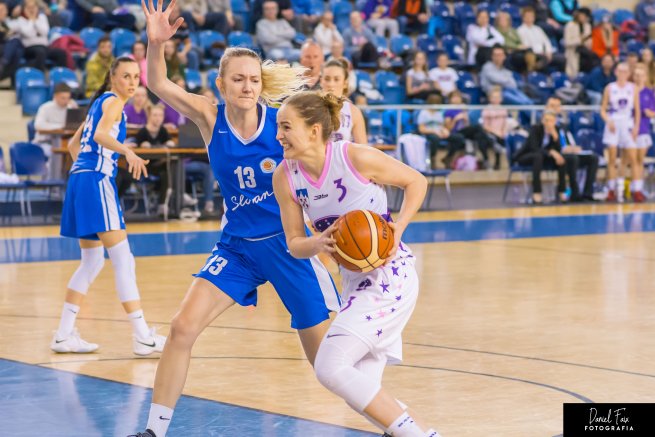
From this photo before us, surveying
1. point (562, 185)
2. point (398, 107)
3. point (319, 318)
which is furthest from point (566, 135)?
point (319, 318)

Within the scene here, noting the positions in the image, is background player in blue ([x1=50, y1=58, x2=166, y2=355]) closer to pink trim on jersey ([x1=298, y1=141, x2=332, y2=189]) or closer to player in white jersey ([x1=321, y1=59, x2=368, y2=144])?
player in white jersey ([x1=321, y1=59, x2=368, y2=144])

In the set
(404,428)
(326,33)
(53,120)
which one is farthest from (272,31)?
(404,428)

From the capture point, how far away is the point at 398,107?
17672 mm

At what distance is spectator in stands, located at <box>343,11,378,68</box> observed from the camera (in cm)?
2008

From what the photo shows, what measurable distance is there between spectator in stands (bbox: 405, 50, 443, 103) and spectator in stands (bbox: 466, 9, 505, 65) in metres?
2.07

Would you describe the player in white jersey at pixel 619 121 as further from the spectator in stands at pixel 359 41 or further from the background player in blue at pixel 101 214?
the background player in blue at pixel 101 214

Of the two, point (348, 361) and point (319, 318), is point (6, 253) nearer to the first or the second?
point (319, 318)

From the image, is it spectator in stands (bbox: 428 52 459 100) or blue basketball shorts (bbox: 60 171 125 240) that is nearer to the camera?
blue basketball shorts (bbox: 60 171 125 240)

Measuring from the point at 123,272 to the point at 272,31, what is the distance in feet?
41.0

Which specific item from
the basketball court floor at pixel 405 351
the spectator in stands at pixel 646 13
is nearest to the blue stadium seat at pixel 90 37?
the basketball court floor at pixel 405 351

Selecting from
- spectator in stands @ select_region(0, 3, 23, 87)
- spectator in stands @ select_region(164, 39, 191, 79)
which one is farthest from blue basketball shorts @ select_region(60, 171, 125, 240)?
spectator in stands @ select_region(0, 3, 23, 87)

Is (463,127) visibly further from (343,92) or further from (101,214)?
(101,214)

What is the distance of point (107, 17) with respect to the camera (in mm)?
18188

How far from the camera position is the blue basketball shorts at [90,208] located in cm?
701
